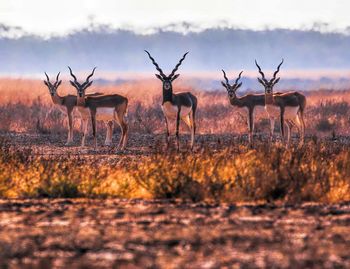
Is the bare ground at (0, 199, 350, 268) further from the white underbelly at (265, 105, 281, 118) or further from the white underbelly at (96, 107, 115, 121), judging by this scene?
the white underbelly at (265, 105, 281, 118)

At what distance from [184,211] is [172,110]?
1327cm

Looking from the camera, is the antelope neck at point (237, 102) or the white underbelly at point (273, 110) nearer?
the white underbelly at point (273, 110)

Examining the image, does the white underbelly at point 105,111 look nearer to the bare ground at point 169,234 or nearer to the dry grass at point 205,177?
the dry grass at point 205,177

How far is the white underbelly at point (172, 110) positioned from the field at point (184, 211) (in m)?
7.84

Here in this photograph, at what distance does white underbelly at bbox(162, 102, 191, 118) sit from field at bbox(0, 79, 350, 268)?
309 inches

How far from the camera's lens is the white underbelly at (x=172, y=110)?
2467 cm

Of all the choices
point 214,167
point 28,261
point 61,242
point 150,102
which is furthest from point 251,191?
point 150,102

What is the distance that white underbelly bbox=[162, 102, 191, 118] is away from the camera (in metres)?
24.7

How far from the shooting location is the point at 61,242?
958cm

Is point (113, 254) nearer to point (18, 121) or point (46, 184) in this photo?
point (46, 184)

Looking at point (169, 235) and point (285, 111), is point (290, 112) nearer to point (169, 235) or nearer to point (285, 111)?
point (285, 111)

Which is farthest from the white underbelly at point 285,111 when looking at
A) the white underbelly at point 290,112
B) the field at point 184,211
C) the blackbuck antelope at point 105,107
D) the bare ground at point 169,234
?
the bare ground at point 169,234

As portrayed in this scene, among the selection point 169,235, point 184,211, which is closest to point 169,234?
point 169,235

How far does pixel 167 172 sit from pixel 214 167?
0.63 metres
